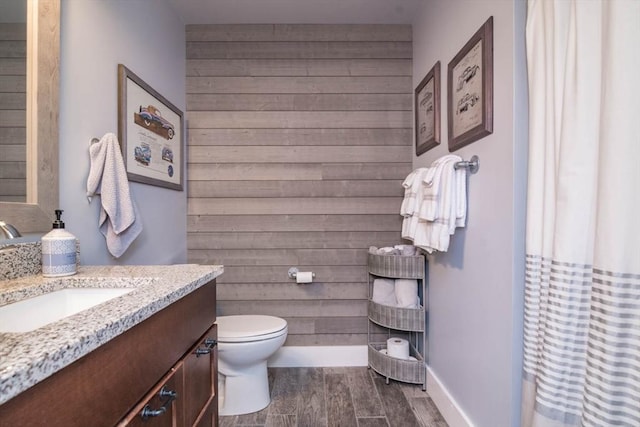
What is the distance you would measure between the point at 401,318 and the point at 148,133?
5.94 feet

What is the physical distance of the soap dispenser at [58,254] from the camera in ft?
3.07

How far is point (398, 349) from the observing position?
186 centimetres

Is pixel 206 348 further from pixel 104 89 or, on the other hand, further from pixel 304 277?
pixel 104 89

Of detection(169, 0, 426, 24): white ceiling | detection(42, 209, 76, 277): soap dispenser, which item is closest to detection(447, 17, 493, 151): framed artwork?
detection(169, 0, 426, 24): white ceiling

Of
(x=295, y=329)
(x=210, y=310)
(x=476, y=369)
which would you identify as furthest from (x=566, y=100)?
(x=295, y=329)

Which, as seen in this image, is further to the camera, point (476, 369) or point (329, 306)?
point (329, 306)

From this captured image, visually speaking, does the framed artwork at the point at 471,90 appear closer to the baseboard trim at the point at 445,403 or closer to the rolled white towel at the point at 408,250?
the rolled white towel at the point at 408,250

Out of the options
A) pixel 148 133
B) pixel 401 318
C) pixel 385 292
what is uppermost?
pixel 148 133

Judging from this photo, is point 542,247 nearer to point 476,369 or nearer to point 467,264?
point 467,264

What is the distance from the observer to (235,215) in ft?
6.93

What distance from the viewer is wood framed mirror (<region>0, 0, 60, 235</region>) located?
98cm

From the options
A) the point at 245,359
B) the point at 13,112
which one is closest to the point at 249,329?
the point at 245,359

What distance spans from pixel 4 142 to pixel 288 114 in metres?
1.48

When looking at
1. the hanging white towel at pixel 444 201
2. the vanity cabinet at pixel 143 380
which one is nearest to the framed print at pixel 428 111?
the hanging white towel at pixel 444 201
